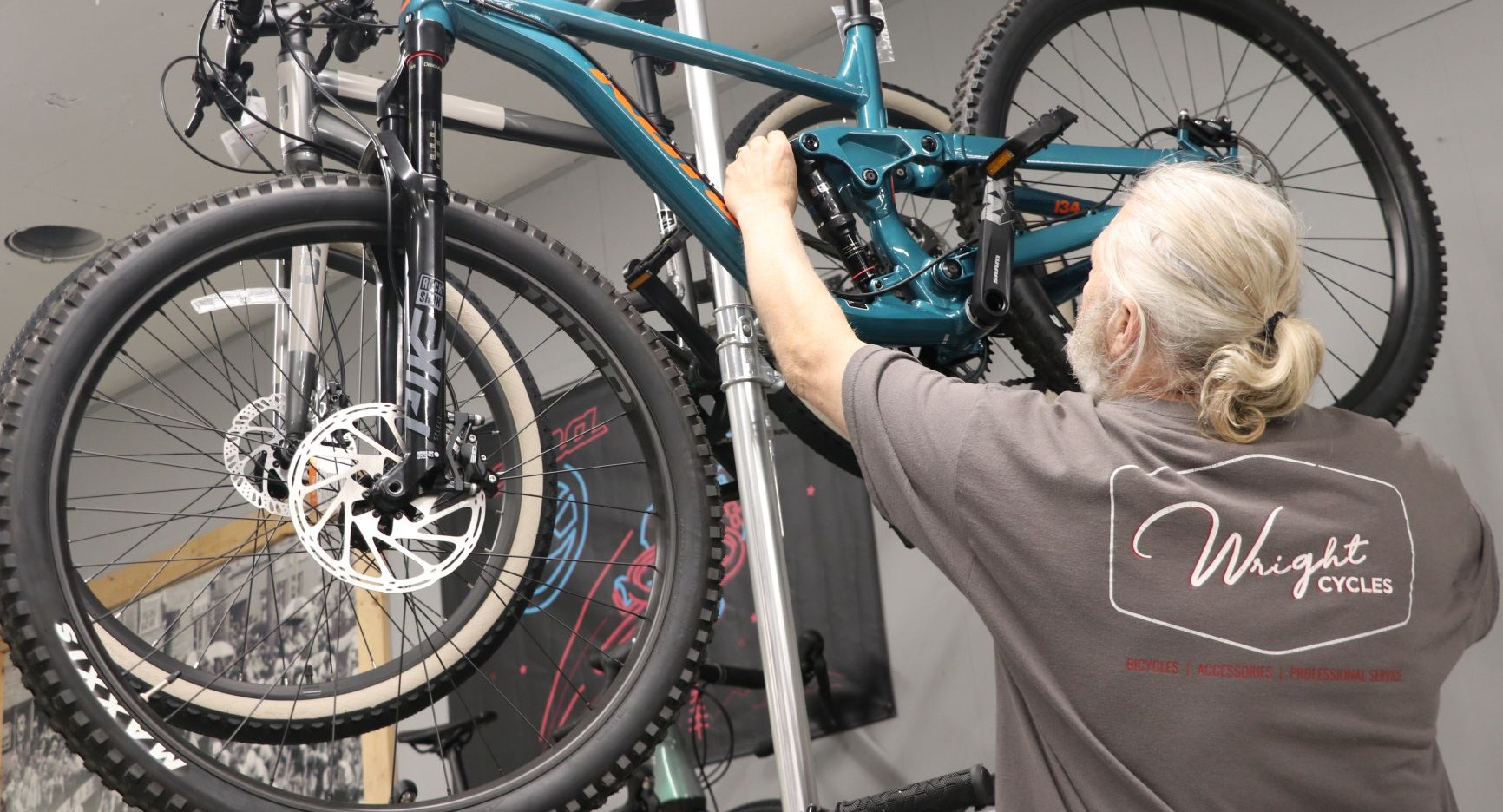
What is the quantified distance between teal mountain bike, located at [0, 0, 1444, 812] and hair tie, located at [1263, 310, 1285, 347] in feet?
1.16

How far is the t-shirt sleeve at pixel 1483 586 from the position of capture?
3.62 ft

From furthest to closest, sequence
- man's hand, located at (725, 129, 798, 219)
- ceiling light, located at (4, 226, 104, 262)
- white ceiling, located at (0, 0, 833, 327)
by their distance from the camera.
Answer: ceiling light, located at (4, 226, 104, 262) → white ceiling, located at (0, 0, 833, 327) → man's hand, located at (725, 129, 798, 219)

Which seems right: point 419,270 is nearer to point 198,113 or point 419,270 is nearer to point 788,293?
point 788,293

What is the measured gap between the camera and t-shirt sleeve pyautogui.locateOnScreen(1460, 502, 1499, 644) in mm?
1104

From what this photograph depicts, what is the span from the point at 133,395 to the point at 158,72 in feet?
7.65

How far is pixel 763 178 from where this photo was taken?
137cm

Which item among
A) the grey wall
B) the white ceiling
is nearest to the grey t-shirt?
the grey wall

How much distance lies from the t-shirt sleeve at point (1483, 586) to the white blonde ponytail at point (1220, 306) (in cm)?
24

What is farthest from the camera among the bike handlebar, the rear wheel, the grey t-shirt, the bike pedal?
the rear wheel

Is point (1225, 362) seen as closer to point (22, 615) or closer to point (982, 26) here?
point (22, 615)

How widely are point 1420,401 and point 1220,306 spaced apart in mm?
1507

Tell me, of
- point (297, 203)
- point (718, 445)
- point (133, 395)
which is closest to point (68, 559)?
point (297, 203)

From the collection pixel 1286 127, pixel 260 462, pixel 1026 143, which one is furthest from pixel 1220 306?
pixel 1286 127

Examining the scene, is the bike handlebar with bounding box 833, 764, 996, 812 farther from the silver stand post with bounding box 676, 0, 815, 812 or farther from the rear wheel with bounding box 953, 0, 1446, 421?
the rear wheel with bounding box 953, 0, 1446, 421
